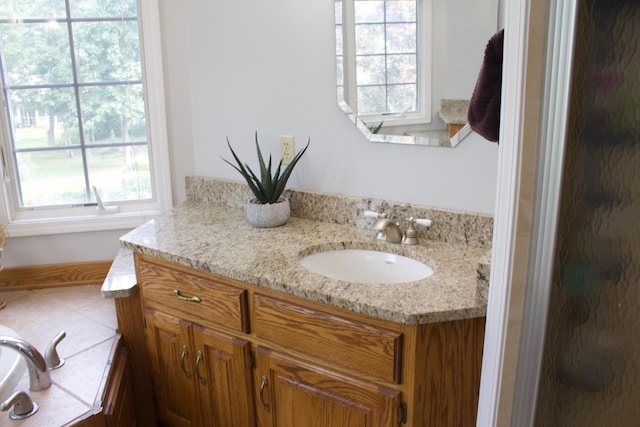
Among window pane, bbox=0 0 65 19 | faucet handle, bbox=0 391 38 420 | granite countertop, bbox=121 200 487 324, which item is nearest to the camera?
granite countertop, bbox=121 200 487 324

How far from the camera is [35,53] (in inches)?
87.2

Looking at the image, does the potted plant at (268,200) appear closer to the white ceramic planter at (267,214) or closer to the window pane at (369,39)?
the white ceramic planter at (267,214)

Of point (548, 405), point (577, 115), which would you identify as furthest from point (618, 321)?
point (577, 115)

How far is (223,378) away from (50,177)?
3.87ft

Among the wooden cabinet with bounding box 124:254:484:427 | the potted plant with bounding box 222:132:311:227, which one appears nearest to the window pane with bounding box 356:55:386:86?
the potted plant with bounding box 222:132:311:227

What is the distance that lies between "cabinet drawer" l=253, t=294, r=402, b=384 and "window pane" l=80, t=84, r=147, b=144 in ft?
3.64

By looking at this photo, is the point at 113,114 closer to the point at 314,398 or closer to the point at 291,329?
the point at 291,329

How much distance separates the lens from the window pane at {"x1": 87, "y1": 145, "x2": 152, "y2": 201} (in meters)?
2.33

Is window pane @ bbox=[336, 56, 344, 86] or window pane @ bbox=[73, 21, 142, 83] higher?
window pane @ bbox=[73, 21, 142, 83]

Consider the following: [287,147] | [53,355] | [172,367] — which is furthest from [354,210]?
[53,355]

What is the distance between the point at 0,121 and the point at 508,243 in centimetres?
206

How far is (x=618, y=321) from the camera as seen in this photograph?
860mm

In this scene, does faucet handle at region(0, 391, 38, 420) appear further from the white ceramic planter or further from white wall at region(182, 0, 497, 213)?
white wall at region(182, 0, 497, 213)

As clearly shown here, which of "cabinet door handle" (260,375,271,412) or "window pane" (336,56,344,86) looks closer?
"cabinet door handle" (260,375,271,412)
